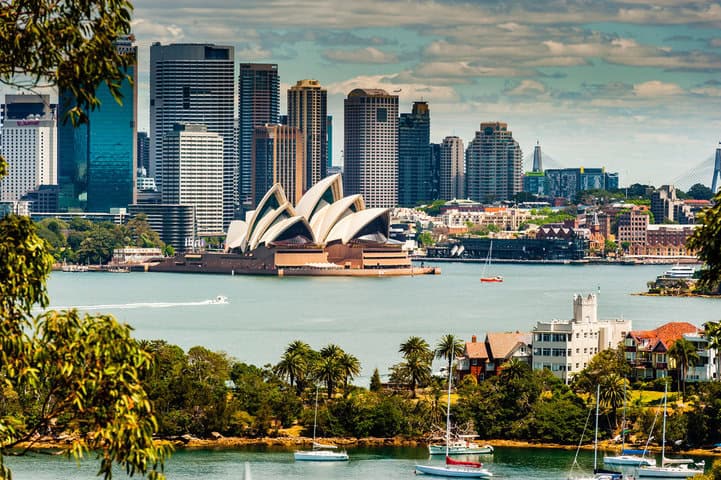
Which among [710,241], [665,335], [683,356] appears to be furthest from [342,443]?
[710,241]

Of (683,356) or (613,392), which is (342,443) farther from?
(683,356)

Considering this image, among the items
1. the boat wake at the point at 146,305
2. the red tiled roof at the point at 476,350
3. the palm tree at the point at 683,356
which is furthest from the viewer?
the boat wake at the point at 146,305

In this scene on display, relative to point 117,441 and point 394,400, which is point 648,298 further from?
point 117,441

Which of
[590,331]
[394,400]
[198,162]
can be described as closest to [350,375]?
[394,400]

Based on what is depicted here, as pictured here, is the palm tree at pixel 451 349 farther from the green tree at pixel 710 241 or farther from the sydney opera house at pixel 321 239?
the sydney opera house at pixel 321 239

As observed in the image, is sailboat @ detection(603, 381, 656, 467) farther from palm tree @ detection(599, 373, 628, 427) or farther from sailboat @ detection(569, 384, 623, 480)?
palm tree @ detection(599, 373, 628, 427)

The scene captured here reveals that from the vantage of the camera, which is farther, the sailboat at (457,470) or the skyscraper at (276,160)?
the skyscraper at (276,160)

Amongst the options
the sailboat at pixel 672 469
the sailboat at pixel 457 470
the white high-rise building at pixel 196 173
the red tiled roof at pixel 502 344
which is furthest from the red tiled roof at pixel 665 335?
the white high-rise building at pixel 196 173

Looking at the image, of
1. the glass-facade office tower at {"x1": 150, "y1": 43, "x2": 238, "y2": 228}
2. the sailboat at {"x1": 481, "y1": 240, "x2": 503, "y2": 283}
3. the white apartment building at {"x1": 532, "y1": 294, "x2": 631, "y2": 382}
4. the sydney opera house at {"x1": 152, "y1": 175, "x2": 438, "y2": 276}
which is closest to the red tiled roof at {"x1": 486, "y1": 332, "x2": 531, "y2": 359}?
the white apartment building at {"x1": 532, "y1": 294, "x2": 631, "y2": 382}
